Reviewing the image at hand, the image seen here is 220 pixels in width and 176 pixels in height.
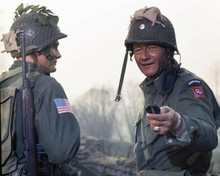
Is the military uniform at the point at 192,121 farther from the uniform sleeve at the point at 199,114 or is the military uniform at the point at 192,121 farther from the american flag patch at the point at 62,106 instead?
the american flag patch at the point at 62,106

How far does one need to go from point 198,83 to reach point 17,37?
6.66 ft

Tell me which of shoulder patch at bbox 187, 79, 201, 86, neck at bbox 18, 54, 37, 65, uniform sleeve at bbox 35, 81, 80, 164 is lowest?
uniform sleeve at bbox 35, 81, 80, 164

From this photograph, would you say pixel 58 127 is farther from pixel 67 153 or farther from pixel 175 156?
pixel 175 156

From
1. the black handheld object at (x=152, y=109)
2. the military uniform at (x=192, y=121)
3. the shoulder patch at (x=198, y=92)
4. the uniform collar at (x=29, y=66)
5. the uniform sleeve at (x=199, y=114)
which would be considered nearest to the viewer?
the black handheld object at (x=152, y=109)

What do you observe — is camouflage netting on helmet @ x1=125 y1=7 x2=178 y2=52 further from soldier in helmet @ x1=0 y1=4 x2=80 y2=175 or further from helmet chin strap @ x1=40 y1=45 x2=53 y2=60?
soldier in helmet @ x1=0 y1=4 x2=80 y2=175

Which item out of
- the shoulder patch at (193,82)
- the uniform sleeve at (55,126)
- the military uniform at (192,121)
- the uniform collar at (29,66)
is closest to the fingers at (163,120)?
the military uniform at (192,121)

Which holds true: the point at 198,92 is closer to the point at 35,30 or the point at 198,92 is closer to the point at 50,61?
the point at 50,61

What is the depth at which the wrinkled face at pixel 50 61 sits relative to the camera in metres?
4.27

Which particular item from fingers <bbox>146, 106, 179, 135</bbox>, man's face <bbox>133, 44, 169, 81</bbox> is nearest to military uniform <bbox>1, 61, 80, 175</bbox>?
man's face <bbox>133, 44, 169, 81</bbox>

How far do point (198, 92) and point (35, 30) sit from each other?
6.33ft

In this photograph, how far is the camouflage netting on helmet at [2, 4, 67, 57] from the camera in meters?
4.28

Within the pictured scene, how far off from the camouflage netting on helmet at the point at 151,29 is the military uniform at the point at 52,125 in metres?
1.12

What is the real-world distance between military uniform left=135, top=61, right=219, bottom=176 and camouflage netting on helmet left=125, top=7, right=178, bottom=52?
11.8 inches

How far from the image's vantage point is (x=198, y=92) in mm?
3623
